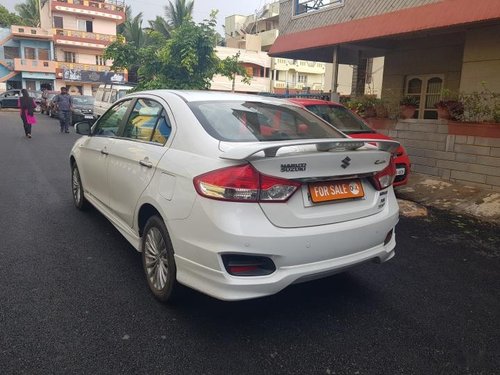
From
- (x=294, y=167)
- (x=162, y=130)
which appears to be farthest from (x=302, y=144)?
(x=162, y=130)

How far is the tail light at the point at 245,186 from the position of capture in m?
2.64

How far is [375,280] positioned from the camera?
3854mm

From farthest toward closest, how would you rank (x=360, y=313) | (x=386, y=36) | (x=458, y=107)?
(x=386, y=36)
(x=458, y=107)
(x=360, y=313)

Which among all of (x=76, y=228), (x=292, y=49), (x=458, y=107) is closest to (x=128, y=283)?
(x=76, y=228)

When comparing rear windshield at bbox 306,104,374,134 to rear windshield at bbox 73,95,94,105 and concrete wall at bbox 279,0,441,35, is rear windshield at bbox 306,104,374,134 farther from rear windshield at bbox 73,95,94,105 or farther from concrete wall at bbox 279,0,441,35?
rear windshield at bbox 73,95,94,105

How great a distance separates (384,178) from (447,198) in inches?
180

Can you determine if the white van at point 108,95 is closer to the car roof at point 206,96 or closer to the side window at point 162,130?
the car roof at point 206,96

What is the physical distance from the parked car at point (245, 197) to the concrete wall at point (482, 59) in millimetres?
6748

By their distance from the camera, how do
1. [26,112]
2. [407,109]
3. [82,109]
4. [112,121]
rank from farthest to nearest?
[82,109]
[26,112]
[407,109]
[112,121]

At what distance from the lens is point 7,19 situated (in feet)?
161

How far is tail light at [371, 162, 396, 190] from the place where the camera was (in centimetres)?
322

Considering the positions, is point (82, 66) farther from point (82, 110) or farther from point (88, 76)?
point (82, 110)

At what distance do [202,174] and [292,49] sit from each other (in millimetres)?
11297

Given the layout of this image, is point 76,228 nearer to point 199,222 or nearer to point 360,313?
point 199,222
